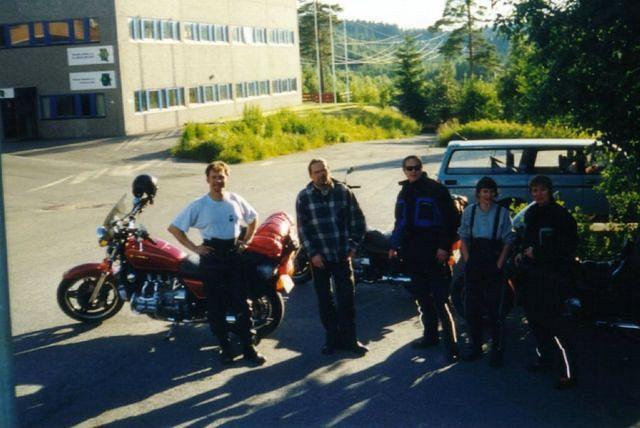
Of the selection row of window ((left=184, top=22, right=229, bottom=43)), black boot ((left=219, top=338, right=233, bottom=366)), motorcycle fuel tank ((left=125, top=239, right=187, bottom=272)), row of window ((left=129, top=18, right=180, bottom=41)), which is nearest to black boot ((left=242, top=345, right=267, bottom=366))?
black boot ((left=219, top=338, right=233, bottom=366))

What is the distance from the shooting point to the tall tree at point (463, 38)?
80.1 metres

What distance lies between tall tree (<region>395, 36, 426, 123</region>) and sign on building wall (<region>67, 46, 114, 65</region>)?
28.5m

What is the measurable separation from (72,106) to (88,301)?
3519 cm

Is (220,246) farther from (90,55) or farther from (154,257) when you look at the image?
(90,55)

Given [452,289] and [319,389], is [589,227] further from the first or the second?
[319,389]

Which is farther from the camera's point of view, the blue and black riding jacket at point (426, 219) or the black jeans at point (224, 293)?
the black jeans at point (224, 293)

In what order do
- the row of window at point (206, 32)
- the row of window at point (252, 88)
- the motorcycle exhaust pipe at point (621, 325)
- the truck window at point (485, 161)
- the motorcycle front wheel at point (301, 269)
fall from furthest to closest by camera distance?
the row of window at point (252, 88)
the row of window at point (206, 32)
the truck window at point (485, 161)
the motorcycle front wheel at point (301, 269)
the motorcycle exhaust pipe at point (621, 325)

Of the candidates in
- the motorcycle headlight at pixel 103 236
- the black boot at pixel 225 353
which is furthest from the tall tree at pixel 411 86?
the black boot at pixel 225 353

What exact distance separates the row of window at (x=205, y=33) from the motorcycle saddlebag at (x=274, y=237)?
118 ft

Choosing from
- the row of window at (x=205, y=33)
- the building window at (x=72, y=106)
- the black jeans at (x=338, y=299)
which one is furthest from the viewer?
the row of window at (x=205, y=33)

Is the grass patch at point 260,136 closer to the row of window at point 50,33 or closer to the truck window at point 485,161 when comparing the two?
the row of window at point 50,33

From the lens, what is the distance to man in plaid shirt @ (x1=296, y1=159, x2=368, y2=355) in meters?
7.69

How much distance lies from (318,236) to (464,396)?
1.98m

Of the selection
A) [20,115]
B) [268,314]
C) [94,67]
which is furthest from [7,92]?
[268,314]
